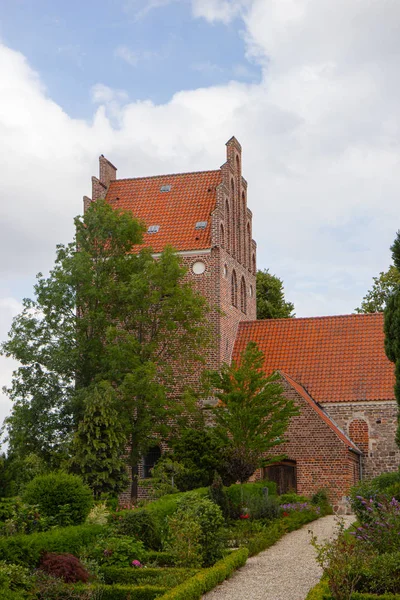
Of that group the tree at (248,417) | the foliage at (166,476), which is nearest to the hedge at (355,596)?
the foliage at (166,476)

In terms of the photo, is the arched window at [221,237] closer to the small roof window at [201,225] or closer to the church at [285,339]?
the church at [285,339]

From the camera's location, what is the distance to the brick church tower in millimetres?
34375

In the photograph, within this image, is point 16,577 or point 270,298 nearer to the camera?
point 16,577

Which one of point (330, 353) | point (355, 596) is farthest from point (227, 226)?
point (355, 596)

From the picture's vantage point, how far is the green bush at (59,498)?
1945 centimetres

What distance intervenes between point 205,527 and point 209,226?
18.7m

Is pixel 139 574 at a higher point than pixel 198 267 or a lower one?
lower

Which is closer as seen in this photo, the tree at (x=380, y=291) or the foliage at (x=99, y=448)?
the foliage at (x=99, y=448)

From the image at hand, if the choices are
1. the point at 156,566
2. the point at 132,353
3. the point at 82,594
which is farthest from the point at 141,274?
the point at 82,594

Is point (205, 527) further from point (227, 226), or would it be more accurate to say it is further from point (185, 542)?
point (227, 226)

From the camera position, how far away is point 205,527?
1820 cm

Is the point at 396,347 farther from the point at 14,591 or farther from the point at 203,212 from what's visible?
the point at 203,212

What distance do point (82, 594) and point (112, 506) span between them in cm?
1036

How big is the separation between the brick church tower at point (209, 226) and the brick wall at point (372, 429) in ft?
17.4
